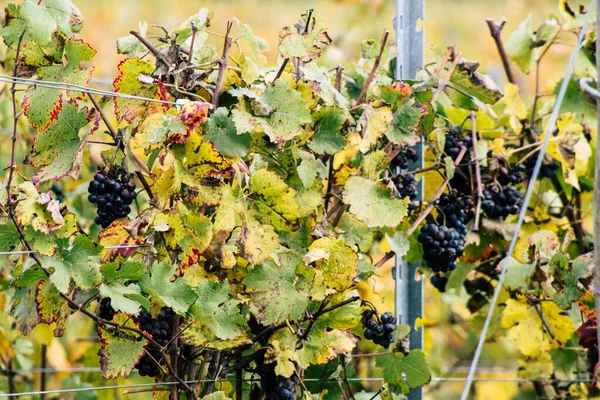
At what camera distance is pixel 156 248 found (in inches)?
50.5

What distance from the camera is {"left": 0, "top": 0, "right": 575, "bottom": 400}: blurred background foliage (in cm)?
252

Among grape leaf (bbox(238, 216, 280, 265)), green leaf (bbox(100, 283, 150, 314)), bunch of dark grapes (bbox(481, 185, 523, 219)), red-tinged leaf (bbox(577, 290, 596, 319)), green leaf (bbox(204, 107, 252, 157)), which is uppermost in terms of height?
green leaf (bbox(204, 107, 252, 157))

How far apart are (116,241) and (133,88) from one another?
10.4 inches

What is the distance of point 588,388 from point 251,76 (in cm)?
126

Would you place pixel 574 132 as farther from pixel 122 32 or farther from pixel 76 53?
pixel 122 32

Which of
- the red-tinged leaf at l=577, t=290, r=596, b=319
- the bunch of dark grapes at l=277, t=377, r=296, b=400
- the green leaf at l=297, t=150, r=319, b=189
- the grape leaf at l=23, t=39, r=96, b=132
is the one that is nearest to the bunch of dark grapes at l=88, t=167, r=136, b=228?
the grape leaf at l=23, t=39, r=96, b=132

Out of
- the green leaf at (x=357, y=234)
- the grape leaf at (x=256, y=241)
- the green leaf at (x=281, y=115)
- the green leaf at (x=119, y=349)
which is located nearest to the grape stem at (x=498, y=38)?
the green leaf at (x=357, y=234)

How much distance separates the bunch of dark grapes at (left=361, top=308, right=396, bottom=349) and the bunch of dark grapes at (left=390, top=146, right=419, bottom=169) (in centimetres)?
30

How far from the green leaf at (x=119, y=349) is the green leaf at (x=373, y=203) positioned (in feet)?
1.36

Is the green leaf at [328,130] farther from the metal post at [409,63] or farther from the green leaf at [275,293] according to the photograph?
the metal post at [409,63]

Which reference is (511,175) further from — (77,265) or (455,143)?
(77,265)

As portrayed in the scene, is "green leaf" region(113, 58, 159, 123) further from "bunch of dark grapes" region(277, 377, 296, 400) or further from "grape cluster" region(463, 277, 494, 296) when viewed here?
"grape cluster" region(463, 277, 494, 296)

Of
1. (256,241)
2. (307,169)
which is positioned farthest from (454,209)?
(256,241)

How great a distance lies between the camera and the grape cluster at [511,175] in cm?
177
